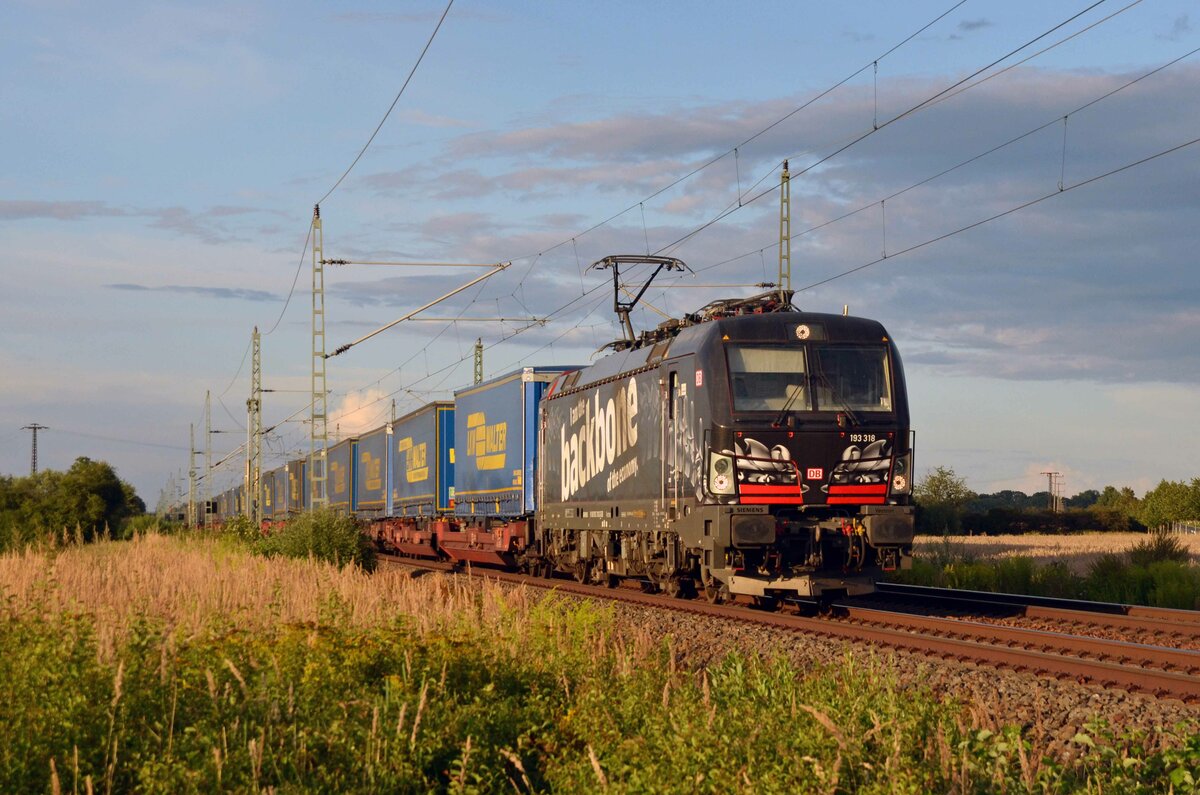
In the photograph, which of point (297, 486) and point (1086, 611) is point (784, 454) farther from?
point (297, 486)

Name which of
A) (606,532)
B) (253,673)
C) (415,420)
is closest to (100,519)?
(415,420)

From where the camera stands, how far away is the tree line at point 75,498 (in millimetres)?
43625

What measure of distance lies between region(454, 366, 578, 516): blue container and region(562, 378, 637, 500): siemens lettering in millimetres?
3008

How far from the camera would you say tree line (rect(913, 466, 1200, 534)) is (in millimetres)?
65850

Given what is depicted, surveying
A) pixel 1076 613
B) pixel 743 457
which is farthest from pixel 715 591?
pixel 1076 613

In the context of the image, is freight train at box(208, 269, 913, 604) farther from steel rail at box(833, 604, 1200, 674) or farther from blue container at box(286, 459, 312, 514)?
blue container at box(286, 459, 312, 514)

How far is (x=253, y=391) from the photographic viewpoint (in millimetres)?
47344

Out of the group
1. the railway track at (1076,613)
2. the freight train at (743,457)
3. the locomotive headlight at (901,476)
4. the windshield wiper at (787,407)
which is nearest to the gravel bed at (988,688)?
the freight train at (743,457)

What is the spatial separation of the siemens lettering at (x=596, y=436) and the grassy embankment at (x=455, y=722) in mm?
9321

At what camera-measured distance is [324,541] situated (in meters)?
25.0

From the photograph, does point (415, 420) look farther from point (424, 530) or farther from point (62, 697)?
point (62, 697)

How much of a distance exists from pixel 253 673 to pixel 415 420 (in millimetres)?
28895

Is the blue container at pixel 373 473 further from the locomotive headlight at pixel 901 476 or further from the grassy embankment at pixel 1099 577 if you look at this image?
the locomotive headlight at pixel 901 476

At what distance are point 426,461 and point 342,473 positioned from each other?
1802 cm
